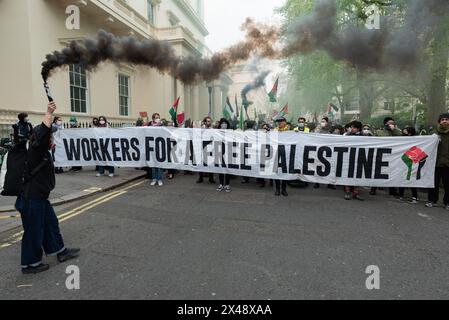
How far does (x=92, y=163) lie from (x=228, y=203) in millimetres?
4717

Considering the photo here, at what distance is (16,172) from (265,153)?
5.23 meters

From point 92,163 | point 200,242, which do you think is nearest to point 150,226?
point 200,242

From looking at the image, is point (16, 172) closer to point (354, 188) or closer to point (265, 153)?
point (265, 153)

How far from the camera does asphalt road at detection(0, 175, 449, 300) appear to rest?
9.95 feet

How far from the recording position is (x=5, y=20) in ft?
35.7

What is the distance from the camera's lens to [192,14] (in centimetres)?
3075

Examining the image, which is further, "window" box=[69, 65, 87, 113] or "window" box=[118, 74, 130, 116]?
"window" box=[118, 74, 130, 116]

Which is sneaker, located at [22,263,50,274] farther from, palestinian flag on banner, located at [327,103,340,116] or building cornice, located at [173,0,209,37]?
building cornice, located at [173,0,209,37]

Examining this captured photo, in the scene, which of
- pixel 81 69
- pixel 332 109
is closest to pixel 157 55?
pixel 81 69

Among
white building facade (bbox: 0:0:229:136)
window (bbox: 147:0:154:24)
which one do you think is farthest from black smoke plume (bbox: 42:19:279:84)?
window (bbox: 147:0:154:24)

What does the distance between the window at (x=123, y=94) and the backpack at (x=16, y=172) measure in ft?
48.7

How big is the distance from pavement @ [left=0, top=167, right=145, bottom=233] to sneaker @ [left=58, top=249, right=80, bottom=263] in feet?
5.75
